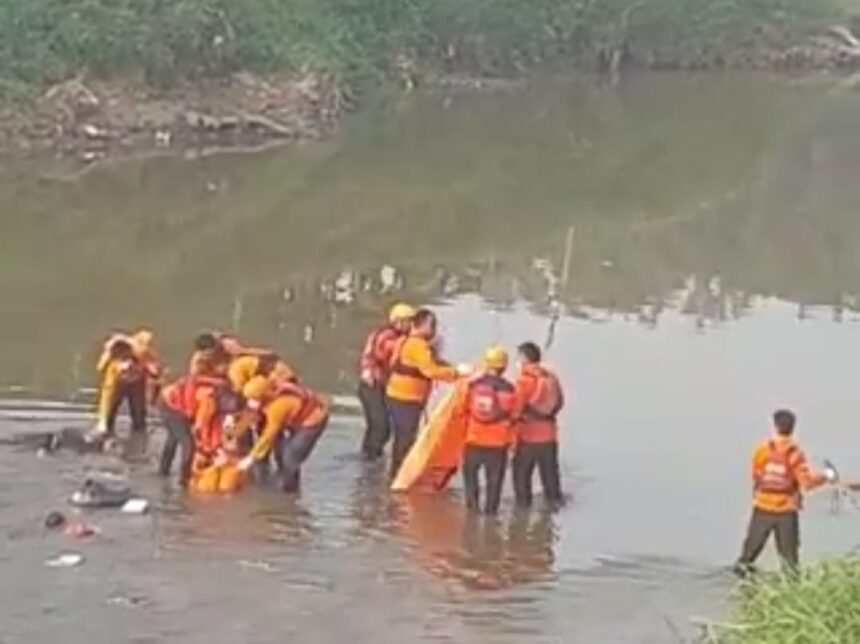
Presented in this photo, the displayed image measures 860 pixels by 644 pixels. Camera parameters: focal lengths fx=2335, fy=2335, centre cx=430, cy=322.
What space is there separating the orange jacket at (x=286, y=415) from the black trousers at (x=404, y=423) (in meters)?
0.84

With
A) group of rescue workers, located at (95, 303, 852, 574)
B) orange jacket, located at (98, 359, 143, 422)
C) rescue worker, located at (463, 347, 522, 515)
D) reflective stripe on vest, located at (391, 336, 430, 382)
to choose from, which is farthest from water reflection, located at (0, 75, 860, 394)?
rescue worker, located at (463, 347, 522, 515)

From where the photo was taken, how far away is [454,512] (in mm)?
18109

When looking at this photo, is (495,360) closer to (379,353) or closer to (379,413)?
(379,353)

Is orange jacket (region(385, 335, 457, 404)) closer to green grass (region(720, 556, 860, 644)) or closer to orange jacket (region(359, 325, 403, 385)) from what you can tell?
orange jacket (region(359, 325, 403, 385))

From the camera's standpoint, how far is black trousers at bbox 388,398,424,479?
18.9 metres

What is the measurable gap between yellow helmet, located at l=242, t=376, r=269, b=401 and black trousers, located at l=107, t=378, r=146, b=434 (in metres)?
1.95

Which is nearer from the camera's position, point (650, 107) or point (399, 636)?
point (399, 636)

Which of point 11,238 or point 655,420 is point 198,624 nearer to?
point 655,420

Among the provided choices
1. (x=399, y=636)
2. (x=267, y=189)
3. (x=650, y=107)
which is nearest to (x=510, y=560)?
(x=399, y=636)

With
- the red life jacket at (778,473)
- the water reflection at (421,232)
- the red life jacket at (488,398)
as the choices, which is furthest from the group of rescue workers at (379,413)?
the water reflection at (421,232)

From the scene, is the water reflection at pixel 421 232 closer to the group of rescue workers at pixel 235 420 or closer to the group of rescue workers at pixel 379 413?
the group of rescue workers at pixel 379 413

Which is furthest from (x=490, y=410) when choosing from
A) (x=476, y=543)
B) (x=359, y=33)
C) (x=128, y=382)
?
(x=359, y=33)

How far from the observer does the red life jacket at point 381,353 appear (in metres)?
19.2

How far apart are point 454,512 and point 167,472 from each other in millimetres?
2343
